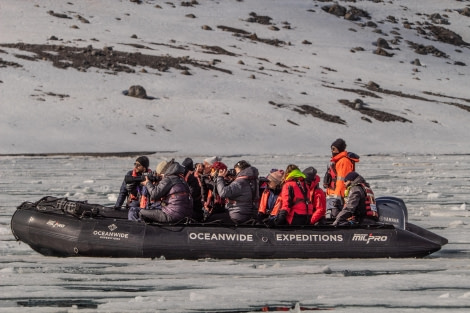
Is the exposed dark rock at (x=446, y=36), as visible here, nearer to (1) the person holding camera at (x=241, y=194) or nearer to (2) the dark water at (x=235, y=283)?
(2) the dark water at (x=235, y=283)

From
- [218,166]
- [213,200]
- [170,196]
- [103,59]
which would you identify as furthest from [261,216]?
[103,59]

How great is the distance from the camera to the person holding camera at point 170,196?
13.6m

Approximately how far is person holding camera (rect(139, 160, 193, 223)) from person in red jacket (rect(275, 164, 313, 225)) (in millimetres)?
1508

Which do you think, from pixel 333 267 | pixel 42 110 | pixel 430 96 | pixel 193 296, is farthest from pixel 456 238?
pixel 430 96

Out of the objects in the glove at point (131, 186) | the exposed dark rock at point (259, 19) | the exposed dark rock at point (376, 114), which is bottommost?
the exposed dark rock at point (259, 19)

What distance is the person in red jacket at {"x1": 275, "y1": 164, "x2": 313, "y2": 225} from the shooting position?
13.8 meters

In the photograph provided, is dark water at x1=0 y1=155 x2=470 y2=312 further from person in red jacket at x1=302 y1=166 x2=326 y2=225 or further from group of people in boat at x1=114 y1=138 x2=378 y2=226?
person in red jacket at x1=302 y1=166 x2=326 y2=225

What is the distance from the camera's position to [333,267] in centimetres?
1255

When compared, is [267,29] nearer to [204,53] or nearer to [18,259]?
[204,53]

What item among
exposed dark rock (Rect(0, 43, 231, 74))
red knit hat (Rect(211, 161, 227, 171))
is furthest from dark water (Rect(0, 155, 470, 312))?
exposed dark rock (Rect(0, 43, 231, 74))

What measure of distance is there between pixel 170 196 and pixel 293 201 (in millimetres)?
1982

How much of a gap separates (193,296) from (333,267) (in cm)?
297

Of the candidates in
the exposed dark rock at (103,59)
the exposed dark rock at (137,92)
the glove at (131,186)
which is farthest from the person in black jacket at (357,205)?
the exposed dark rock at (103,59)

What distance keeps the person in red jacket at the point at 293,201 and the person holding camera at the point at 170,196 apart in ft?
4.95
